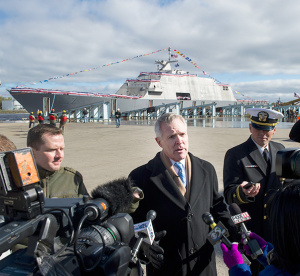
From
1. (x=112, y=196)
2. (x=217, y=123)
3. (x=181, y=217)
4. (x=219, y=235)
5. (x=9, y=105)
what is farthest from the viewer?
(x=9, y=105)

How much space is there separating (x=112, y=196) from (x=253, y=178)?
67.3 inches

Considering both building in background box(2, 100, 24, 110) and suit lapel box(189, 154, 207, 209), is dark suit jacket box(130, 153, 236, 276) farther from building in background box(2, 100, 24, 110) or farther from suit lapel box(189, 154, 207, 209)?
building in background box(2, 100, 24, 110)

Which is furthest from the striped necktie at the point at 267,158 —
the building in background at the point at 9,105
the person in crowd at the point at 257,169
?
the building in background at the point at 9,105

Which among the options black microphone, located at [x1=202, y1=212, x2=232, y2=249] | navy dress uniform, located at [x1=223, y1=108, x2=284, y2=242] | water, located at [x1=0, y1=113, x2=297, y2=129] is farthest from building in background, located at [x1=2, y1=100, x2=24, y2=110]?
black microphone, located at [x1=202, y1=212, x2=232, y2=249]

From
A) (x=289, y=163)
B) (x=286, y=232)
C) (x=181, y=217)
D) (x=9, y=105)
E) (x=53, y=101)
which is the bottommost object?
(x=181, y=217)

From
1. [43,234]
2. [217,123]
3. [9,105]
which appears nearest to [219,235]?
[43,234]

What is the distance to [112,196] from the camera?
4.70 feet

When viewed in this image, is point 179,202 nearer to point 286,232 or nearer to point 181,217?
point 181,217

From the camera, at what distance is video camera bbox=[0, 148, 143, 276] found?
3.25ft

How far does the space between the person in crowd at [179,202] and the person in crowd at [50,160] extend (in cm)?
56

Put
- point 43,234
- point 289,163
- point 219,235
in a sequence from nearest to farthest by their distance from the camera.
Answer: point 43,234 → point 289,163 → point 219,235

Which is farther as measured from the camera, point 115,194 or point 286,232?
point 115,194

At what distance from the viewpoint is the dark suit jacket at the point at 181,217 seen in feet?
7.00

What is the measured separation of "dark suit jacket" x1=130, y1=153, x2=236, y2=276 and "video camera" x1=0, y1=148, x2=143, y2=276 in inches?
37.4
